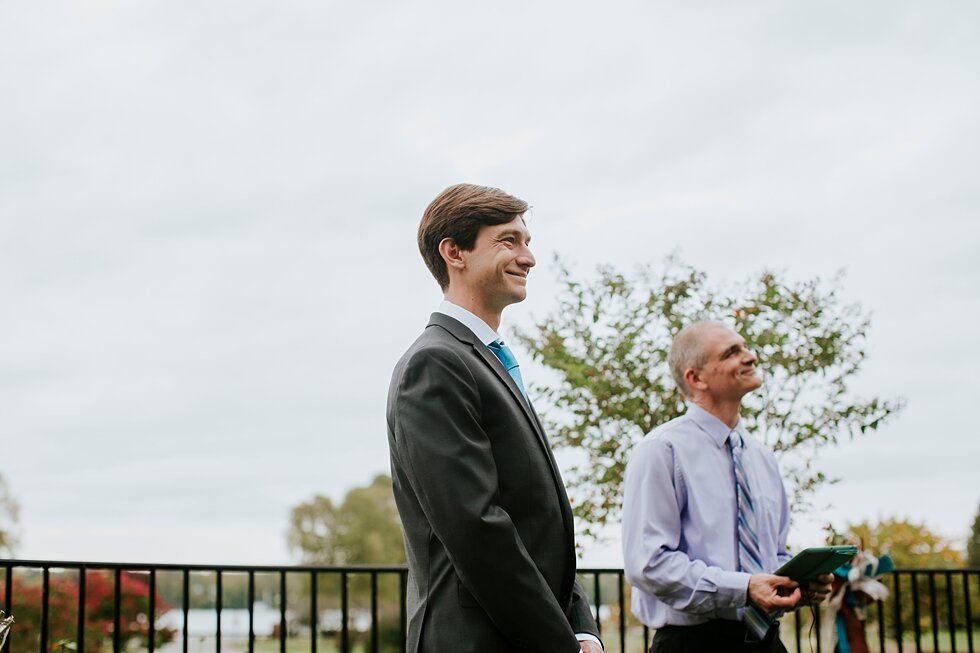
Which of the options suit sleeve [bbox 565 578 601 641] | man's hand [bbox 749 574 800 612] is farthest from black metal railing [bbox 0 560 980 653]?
suit sleeve [bbox 565 578 601 641]

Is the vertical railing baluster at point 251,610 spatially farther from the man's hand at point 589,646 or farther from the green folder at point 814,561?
the man's hand at point 589,646

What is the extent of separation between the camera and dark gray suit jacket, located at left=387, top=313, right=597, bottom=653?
1.61 metres

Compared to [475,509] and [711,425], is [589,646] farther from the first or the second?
[711,425]

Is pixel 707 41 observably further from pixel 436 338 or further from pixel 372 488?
pixel 372 488

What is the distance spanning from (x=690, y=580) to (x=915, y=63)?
4342mm

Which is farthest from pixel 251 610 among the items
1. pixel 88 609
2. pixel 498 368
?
pixel 88 609

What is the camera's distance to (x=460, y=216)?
1.99m

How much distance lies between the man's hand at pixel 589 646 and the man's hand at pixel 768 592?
2.25 feet

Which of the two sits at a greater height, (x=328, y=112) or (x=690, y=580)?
(x=328, y=112)

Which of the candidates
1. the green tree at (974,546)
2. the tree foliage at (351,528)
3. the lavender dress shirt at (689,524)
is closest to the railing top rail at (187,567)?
the lavender dress shirt at (689,524)

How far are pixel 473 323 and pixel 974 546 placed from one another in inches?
759

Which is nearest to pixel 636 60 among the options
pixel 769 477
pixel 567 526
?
pixel 769 477

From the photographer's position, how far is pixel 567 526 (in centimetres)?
182

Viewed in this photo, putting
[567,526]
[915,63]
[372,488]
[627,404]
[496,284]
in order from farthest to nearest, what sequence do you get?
[372,488]
[915,63]
[627,404]
[496,284]
[567,526]
